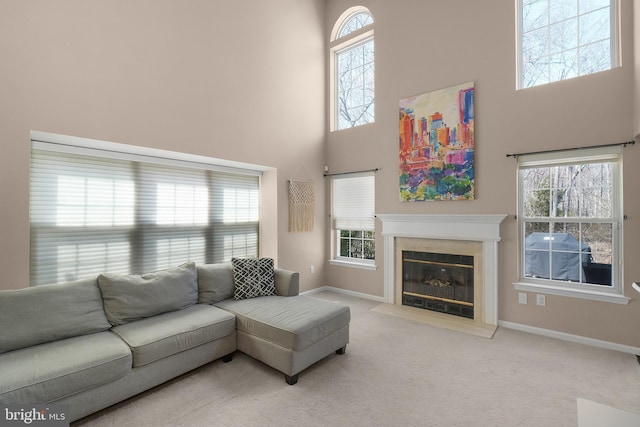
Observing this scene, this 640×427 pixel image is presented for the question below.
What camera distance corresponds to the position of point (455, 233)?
12.8 feet

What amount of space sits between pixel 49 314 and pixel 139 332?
0.62 meters

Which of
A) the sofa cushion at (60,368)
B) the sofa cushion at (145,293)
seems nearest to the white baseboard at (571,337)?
the sofa cushion at (145,293)

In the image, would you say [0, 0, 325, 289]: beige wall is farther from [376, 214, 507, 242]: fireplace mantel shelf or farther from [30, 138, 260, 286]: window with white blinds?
[376, 214, 507, 242]: fireplace mantel shelf

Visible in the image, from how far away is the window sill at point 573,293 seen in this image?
2.97 meters

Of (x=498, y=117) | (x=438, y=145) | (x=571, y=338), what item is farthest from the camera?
(x=438, y=145)

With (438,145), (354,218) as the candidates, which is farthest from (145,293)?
(438,145)

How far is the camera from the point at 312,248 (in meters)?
5.04

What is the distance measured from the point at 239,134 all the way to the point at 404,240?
2.76 m

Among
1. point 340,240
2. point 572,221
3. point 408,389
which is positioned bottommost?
point 408,389

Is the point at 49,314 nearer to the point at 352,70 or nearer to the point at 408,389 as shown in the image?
the point at 408,389

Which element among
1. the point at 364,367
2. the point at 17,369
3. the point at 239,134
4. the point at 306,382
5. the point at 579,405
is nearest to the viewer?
the point at 17,369

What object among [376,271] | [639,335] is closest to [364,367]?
[376,271]

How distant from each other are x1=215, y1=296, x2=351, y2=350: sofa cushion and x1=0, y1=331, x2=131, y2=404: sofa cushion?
3.16ft

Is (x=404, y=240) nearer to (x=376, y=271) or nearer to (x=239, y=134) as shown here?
(x=376, y=271)
